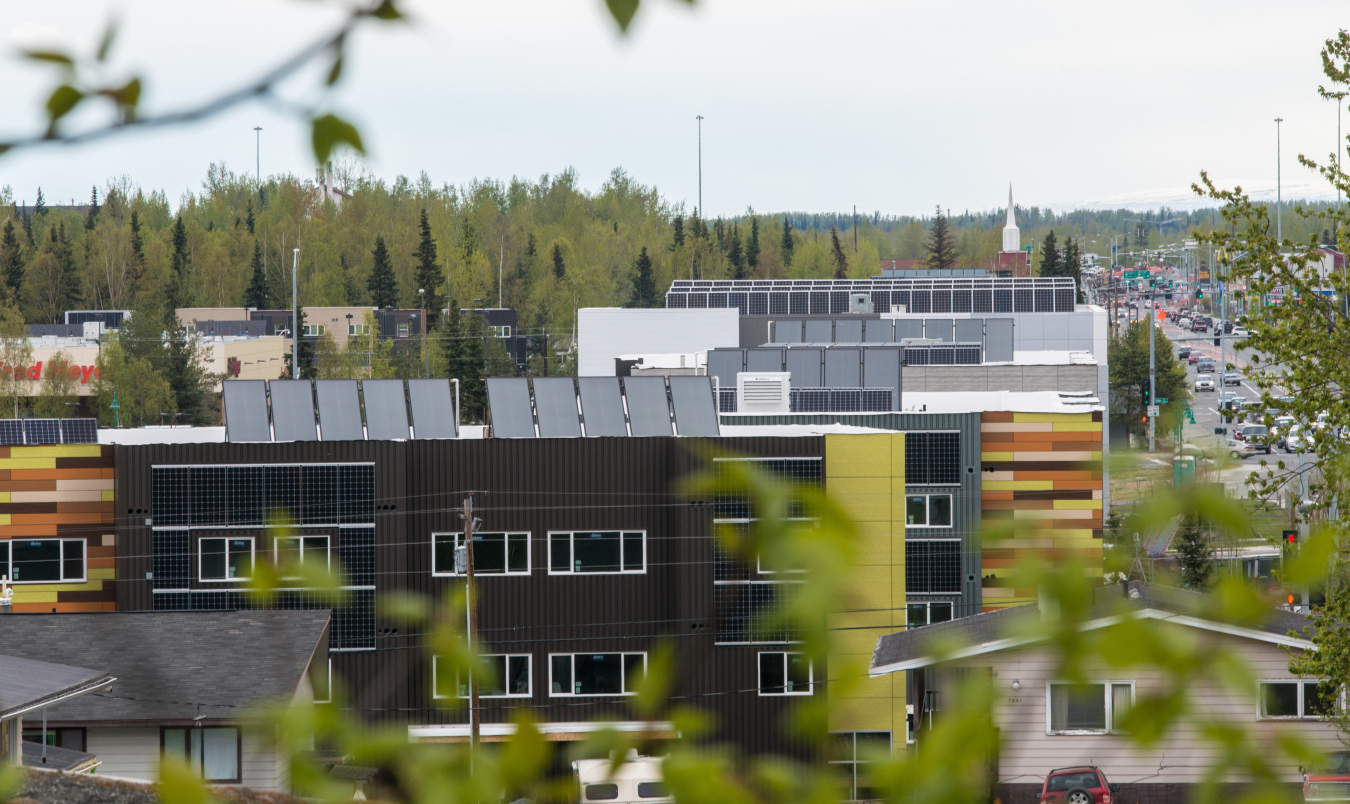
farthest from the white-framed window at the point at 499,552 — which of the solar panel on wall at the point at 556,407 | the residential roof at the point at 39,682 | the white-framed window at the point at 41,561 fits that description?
the residential roof at the point at 39,682

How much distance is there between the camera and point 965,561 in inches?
1207

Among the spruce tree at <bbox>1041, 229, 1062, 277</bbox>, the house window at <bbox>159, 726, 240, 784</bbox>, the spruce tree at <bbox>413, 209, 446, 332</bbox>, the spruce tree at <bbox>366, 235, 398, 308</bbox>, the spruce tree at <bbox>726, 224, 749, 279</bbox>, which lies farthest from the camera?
the spruce tree at <bbox>726, 224, 749, 279</bbox>

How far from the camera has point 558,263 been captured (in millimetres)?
119938

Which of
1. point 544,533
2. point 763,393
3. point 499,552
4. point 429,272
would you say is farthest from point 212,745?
point 429,272

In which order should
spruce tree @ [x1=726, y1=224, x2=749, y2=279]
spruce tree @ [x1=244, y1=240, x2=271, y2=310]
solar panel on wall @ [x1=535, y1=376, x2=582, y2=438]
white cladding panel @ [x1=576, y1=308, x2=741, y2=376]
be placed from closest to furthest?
solar panel on wall @ [x1=535, y1=376, x2=582, y2=438], white cladding panel @ [x1=576, y1=308, x2=741, y2=376], spruce tree @ [x1=244, y1=240, x2=271, y2=310], spruce tree @ [x1=726, y1=224, x2=749, y2=279]

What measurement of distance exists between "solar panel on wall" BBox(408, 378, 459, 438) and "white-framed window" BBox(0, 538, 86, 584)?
6433mm

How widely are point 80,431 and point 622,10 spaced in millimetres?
34179

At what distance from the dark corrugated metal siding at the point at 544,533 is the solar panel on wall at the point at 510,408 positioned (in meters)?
1.23

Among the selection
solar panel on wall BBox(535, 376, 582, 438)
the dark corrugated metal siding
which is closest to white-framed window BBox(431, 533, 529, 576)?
the dark corrugated metal siding

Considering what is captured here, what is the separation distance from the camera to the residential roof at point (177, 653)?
1855cm

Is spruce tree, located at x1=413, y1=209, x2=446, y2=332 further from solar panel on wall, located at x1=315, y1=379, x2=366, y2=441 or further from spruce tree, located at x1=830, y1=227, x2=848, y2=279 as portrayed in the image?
solar panel on wall, located at x1=315, y1=379, x2=366, y2=441

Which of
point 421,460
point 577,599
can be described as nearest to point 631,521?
point 577,599

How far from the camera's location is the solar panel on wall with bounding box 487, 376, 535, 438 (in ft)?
85.1

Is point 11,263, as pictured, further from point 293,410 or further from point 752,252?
point 293,410
